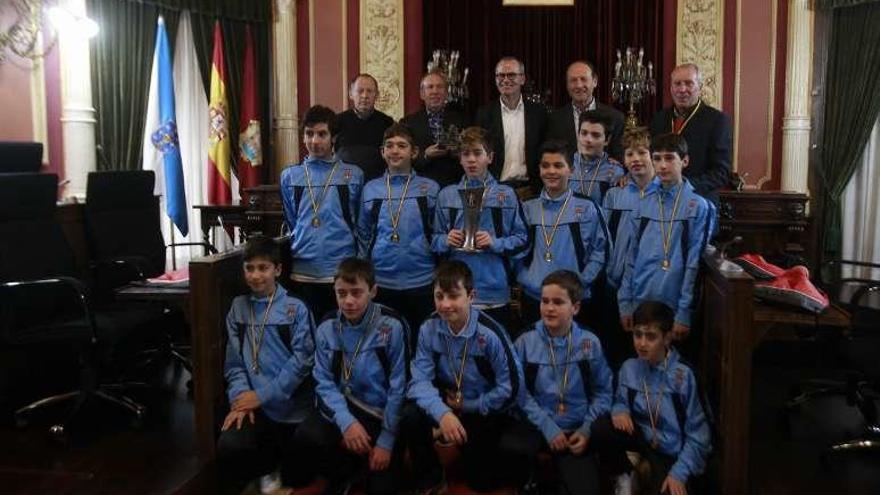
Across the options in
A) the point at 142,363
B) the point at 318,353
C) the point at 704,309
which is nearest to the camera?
the point at 318,353

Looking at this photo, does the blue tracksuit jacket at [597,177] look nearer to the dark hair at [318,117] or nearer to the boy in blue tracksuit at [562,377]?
the boy in blue tracksuit at [562,377]

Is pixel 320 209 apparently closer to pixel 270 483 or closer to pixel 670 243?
pixel 270 483

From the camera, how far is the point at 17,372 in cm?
438

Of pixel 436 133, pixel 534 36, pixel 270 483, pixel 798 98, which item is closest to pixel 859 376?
pixel 436 133

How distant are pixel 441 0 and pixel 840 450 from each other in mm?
Result: 5623

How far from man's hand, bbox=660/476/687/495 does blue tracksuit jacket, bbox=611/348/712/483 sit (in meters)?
0.02

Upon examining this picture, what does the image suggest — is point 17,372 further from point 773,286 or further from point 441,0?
point 441,0

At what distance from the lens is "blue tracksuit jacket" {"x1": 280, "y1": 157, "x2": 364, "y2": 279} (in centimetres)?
362

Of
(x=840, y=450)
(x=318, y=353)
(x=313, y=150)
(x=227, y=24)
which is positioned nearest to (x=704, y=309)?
(x=840, y=450)

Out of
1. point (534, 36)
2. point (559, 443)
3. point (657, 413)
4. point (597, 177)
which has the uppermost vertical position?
point (534, 36)

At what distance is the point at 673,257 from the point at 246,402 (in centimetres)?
186

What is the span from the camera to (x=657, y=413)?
298cm

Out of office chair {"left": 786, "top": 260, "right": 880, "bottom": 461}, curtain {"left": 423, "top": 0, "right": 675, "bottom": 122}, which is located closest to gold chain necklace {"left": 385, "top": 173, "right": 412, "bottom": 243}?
office chair {"left": 786, "top": 260, "right": 880, "bottom": 461}

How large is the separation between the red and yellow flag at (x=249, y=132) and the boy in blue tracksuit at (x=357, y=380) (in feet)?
12.9
